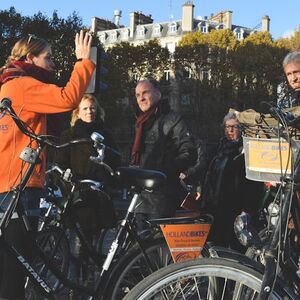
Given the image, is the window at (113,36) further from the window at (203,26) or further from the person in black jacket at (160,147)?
the person in black jacket at (160,147)

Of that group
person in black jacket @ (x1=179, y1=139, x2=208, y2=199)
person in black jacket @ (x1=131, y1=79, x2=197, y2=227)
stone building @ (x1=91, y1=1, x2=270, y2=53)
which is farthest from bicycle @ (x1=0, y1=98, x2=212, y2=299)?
stone building @ (x1=91, y1=1, x2=270, y2=53)

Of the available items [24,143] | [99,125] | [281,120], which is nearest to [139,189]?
[24,143]

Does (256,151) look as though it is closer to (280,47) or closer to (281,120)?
(281,120)

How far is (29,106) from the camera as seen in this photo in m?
3.38

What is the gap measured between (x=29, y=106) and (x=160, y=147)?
4.69 ft

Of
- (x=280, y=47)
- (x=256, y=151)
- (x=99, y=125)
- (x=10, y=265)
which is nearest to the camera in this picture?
(x=256, y=151)

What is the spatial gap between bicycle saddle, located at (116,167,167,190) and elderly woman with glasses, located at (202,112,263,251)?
4.53 ft

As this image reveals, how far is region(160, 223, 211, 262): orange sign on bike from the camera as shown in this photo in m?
2.83

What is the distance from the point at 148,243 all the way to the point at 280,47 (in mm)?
31687

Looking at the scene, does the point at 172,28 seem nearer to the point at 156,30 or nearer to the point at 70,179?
the point at 156,30

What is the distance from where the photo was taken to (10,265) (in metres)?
3.35

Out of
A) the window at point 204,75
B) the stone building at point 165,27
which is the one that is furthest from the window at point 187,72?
the stone building at point 165,27

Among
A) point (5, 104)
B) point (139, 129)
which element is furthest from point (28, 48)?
point (139, 129)

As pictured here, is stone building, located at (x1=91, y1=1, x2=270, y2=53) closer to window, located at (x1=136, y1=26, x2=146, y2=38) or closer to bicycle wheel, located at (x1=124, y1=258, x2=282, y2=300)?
window, located at (x1=136, y1=26, x2=146, y2=38)
